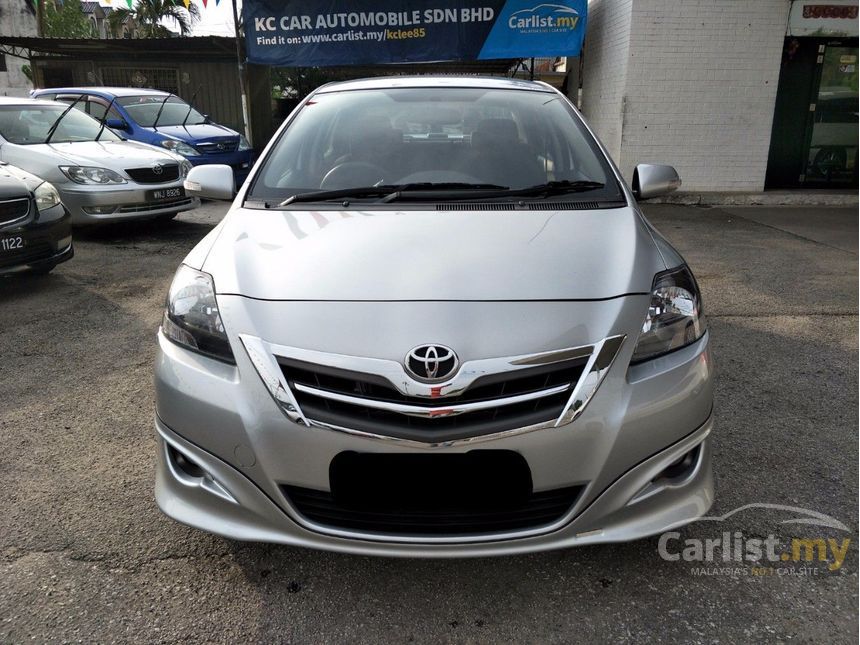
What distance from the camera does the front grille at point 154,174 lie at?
24.2ft

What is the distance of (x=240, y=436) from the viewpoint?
179 centimetres

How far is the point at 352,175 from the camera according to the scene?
2814mm

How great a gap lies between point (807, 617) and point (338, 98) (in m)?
2.85

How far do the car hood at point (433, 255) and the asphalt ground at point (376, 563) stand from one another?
0.89 m

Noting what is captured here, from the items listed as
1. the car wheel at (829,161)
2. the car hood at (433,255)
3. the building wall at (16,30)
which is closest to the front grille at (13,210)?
the car hood at (433,255)

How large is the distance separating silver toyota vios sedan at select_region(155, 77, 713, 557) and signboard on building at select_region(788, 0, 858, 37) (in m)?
9.05

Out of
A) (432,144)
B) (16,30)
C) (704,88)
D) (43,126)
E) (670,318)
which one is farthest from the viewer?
(16,30)

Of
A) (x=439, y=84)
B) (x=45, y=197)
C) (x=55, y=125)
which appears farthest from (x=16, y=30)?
(x=439, y=84)

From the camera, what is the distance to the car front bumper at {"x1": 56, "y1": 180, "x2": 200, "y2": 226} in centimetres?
695

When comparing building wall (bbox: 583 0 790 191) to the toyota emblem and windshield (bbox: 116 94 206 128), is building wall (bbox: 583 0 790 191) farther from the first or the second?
the toyota emblem

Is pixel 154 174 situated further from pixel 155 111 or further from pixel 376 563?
pixel 376 563

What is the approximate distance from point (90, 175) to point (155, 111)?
390 cm

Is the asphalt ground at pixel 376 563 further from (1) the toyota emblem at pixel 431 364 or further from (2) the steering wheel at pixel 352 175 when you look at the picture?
(2) the steering wheel at pixel 352 175

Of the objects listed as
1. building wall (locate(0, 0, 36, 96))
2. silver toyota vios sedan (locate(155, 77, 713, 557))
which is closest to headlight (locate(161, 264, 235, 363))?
silver toyota vios sedan (locate(155, 77, 713, 557))
